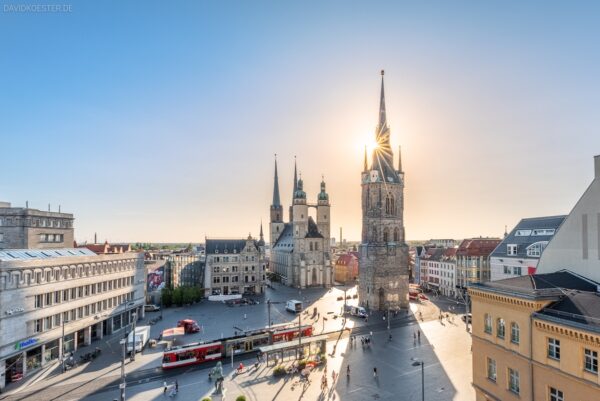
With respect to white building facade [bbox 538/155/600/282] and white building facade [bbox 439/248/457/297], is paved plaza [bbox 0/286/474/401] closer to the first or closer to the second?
white building facade [bbox 538/155/600/282]

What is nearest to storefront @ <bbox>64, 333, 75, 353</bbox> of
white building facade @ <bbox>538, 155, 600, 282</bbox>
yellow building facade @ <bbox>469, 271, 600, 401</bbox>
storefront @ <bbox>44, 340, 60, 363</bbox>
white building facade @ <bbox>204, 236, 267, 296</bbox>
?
storefront @ <bbox>44, 340, 60, 363</bbox>

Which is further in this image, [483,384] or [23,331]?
[23,331]

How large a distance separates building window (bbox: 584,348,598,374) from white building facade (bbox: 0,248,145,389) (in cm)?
4351

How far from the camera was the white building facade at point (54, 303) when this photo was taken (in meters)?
34.5

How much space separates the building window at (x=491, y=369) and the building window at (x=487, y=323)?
5.91 feet

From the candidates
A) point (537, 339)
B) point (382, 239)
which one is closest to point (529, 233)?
point (382, 239)

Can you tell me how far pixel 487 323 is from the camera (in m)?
24.5

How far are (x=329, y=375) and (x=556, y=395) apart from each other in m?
21.0

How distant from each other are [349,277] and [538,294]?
94780 millimetres

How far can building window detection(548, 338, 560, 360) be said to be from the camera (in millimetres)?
19017

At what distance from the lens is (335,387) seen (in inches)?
1292

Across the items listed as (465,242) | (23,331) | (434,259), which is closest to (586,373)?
(23,331)

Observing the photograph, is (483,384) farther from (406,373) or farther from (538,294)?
(406,373)

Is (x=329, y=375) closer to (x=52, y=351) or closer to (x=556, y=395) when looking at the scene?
(x=556, y=395)
